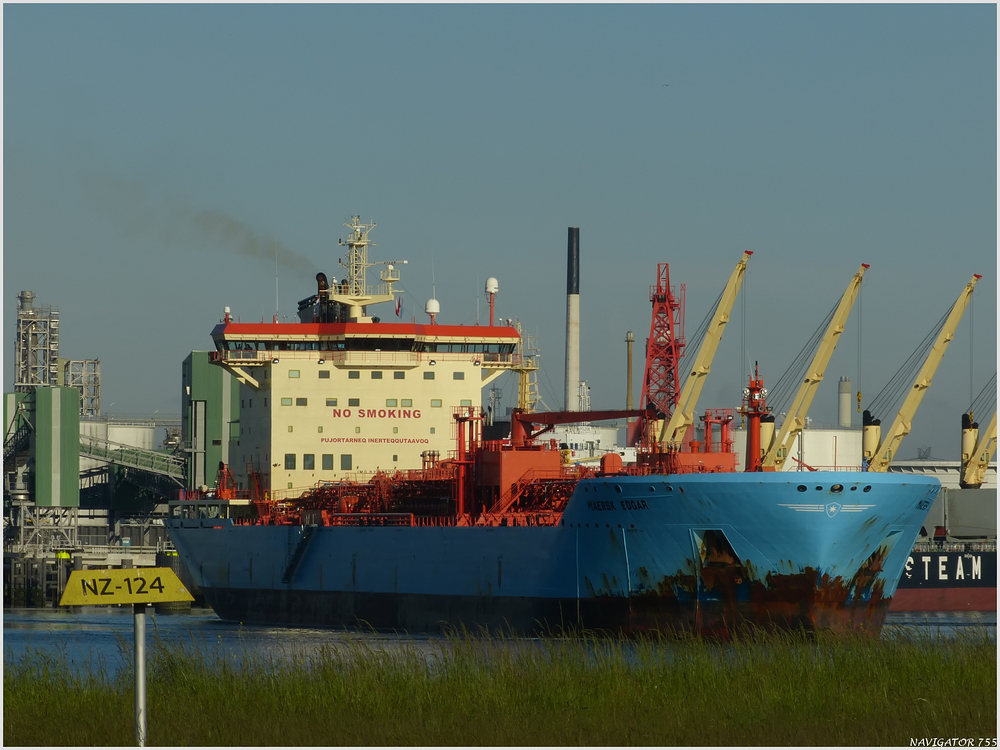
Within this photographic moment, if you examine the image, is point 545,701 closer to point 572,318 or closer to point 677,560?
point 677,560

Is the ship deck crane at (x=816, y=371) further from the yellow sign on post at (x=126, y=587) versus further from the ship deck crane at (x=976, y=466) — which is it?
the yellow sign on post at (x=126, y=587)

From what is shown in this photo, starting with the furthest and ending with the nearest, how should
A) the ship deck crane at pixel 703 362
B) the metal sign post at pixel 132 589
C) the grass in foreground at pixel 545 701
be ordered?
the ship deck crane at pixel 703 362
the grass in foreground at pixel 545 701
the metal sign post at pixel 132 589

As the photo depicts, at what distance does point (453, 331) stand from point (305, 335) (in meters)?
4.54

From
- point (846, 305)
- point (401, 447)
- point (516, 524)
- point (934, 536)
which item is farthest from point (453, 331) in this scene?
point (846, 305)

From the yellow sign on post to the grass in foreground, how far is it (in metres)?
3.19

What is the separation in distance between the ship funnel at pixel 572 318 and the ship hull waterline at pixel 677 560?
A: 1506 inches

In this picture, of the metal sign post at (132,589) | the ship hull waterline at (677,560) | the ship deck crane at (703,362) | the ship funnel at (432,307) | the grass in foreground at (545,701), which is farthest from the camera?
the ship deck crane at (703,362)

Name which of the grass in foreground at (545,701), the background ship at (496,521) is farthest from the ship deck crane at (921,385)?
the grass in foreground at (545,701)

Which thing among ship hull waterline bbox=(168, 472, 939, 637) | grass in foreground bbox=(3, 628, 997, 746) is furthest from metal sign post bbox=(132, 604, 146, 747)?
ship hull waterline bbox=(168, 472, 939, 637)

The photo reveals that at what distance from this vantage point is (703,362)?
6944cm

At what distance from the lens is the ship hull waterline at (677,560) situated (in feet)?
104

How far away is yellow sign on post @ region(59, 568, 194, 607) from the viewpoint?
39.3ft

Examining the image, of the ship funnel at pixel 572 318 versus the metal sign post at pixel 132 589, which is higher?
the ship funnel at pixel 572 318

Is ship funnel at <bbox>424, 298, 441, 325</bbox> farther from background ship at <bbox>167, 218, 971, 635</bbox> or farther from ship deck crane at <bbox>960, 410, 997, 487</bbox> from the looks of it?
ship deck crane at <bbox>960, 410, 997, 487</bbox>
